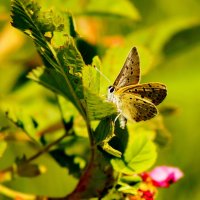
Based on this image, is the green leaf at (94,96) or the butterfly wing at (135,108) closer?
the green leaf at (94,96)

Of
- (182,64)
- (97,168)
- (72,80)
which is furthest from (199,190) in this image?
(72,80)

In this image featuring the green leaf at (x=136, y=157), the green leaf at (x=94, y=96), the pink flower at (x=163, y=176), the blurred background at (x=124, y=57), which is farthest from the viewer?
the blurred background at (x=124, y=57)

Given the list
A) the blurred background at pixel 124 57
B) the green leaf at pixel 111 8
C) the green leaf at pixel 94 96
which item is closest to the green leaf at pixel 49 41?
the green leaf at pixel 94 96

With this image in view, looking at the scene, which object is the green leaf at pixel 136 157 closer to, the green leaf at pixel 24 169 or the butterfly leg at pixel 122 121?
the butterfly leg at pixel 122 121

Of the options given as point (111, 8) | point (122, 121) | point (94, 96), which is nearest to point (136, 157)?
point (122, 121)

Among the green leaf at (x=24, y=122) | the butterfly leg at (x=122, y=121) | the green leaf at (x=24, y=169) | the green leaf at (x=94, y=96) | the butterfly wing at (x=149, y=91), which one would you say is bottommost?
the green leaf at (x=24, y=169)

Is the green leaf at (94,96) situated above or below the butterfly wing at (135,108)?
above

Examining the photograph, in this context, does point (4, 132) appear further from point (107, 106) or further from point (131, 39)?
point (131, 39)
